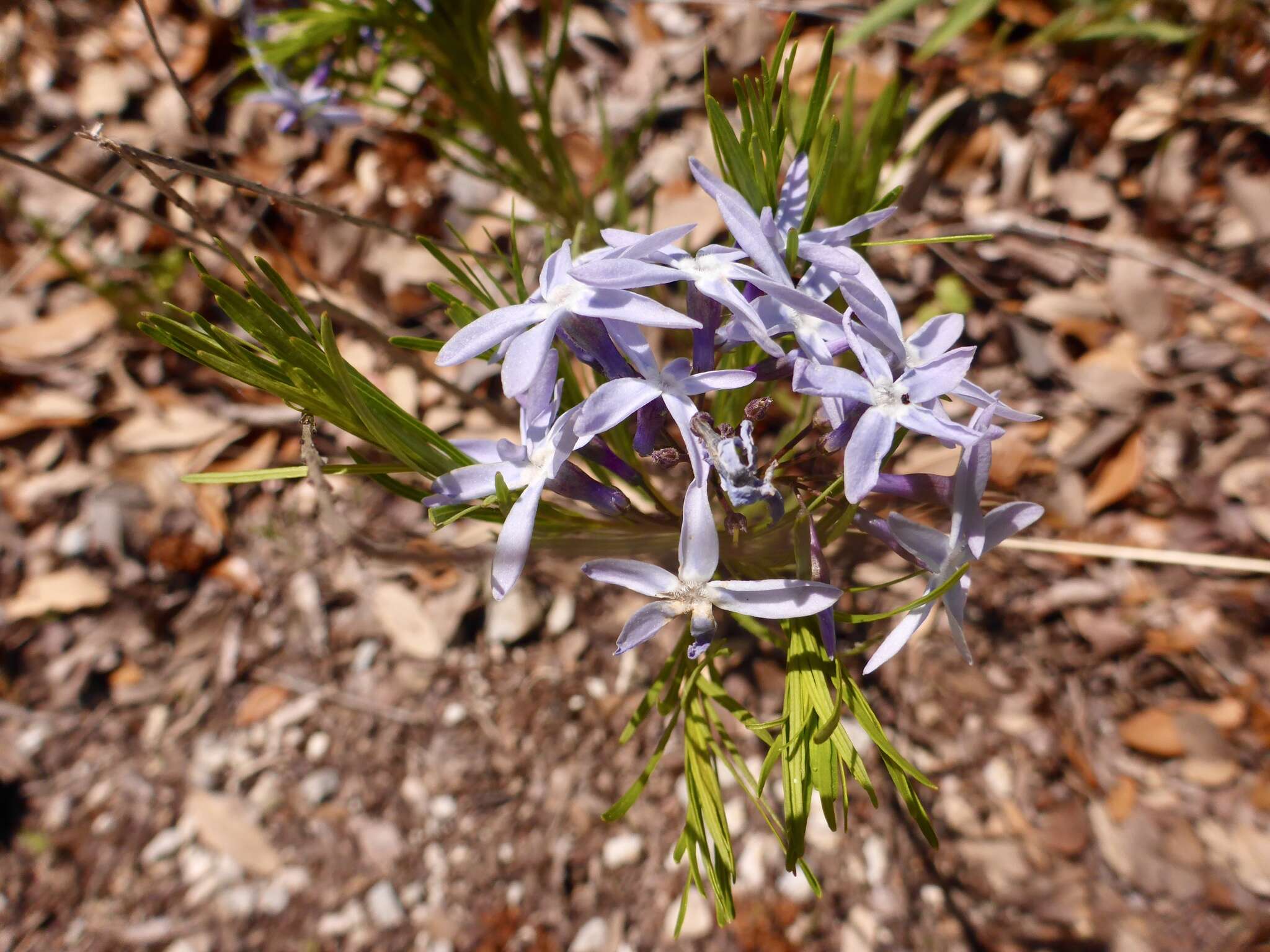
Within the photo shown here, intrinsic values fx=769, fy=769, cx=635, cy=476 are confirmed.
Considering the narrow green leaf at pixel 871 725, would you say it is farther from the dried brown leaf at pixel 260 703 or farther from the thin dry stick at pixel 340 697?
the dried brown leaf at pixel 260 703

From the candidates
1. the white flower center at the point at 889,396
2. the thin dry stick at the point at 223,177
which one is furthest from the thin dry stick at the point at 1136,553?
the thin dry stick at the point at 223,177

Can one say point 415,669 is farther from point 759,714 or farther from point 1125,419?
point 1125,419

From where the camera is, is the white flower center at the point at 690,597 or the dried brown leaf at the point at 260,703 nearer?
the white flower center at the point at 690,597

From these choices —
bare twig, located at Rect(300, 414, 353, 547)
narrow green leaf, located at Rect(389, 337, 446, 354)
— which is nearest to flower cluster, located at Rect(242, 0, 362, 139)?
narrow green leaf, located at Rect(389, 337, 446, 354)

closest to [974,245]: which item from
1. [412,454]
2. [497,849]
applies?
[412,454]

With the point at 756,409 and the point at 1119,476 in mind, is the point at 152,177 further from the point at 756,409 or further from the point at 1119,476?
the point at 1119,476

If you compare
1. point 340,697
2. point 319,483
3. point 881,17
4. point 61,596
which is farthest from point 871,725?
point 61,596
